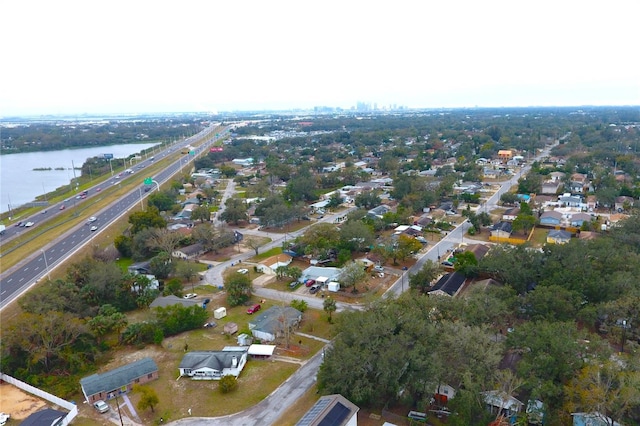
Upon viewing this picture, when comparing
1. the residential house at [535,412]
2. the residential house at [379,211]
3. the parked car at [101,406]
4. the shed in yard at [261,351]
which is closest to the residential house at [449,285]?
the residential house at [535,412]

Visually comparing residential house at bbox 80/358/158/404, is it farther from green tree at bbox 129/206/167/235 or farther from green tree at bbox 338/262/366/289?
green tree at bbox 129/206/167/235

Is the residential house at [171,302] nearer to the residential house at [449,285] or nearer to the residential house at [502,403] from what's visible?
the residential house at [449,285]

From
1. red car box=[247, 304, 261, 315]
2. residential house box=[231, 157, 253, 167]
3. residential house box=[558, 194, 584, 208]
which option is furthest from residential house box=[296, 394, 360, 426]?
residential house box=[231, 157, 253, 167]

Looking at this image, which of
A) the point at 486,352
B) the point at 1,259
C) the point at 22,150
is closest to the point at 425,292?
the point at 486,352

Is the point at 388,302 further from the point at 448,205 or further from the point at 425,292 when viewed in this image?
the point at 448,205

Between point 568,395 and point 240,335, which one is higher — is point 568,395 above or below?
above

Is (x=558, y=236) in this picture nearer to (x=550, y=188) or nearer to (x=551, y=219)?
(x=551, y=219)

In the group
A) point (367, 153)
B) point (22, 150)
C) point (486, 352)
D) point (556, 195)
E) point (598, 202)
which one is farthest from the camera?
point (22, 150)

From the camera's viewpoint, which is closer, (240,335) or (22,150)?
(240,335)
